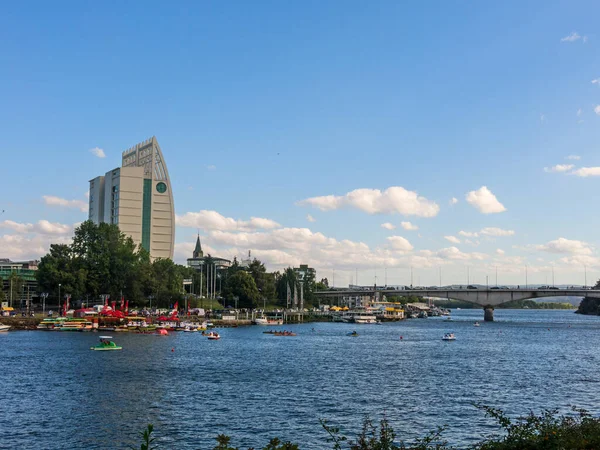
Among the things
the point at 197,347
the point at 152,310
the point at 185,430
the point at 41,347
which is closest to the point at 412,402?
the point at 185,430

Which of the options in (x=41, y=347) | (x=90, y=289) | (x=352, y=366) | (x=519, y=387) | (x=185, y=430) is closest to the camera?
(x=185, y=430)

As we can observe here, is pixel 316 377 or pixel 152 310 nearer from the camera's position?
pixel 316 377

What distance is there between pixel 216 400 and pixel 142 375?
1926 centimetres

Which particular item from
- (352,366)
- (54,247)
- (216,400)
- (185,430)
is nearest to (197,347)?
(352,366)

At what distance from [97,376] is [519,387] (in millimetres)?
48549

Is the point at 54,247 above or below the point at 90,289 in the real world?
above

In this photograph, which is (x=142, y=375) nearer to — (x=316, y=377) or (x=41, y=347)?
(x=316, y=377)

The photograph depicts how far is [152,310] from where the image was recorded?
637 feet

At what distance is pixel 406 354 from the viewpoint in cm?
10788

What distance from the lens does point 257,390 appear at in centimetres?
6431

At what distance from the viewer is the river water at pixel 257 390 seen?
46.1 m

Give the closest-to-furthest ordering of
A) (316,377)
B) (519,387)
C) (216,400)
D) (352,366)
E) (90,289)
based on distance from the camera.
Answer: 1. (216,400)
2. (519,387)
3. (316,377)
4. (352,366)
5. (90,289)

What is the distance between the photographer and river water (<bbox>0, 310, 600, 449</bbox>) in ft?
151

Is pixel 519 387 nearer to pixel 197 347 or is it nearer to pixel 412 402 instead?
pixel 412 402
